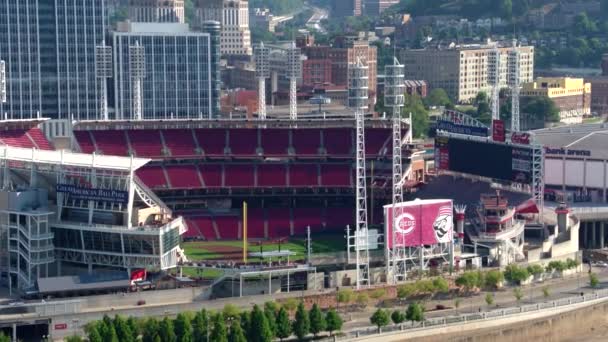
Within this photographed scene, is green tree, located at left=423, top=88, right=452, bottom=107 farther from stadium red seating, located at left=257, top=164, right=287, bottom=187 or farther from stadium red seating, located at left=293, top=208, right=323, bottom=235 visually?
stadium red seating, located at left=293, top=208, right=323, bottom=235

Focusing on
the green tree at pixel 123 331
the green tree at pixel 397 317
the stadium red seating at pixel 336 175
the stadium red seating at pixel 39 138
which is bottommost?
the green tree at pixel 397 317

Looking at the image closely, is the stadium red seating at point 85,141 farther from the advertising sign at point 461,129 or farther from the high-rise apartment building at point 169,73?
the high-rise apartment building at point 169,73

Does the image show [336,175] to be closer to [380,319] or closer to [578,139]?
[578,139]

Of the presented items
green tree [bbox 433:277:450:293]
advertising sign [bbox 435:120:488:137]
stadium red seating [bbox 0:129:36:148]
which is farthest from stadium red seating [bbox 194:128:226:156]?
green tree [bbox 433:277:450:293]

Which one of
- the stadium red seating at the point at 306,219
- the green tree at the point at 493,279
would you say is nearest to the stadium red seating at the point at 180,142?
the stadium red seating at the point at 306,219

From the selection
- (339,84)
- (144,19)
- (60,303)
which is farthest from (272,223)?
(144,19)

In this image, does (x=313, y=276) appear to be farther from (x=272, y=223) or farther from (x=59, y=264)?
(x=272, y=223)

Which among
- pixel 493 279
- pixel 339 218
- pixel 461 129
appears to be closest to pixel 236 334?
pixel 493 279
